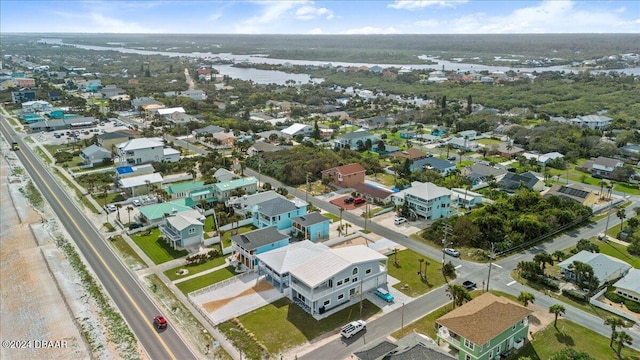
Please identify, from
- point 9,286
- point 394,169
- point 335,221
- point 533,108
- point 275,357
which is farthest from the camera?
point 533,108

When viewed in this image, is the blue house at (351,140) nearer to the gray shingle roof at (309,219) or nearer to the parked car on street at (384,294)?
the gray shingle roof at (309,219)

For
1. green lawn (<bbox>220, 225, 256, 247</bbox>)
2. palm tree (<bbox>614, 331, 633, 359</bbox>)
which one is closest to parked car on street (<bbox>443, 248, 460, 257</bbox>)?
palm tree (<bbox>614, 331, 633, 359</bbox>)

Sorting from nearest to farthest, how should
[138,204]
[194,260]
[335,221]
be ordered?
[194,260] → [335,221] → [138,204]

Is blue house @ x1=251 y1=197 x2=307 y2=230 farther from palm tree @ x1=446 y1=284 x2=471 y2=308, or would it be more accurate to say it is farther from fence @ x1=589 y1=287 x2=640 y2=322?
fence @ x1=589 y1=287 x2=640 y2=322

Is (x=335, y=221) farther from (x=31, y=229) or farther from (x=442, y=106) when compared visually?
(x=442, y=106)

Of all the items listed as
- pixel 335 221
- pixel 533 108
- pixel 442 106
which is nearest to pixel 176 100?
pixel 442 106

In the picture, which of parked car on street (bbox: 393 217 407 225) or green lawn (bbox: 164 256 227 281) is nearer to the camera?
green lawn (bbox: 164 256 227 281)

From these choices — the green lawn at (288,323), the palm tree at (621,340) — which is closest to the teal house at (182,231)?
the green lawn at (288,323)

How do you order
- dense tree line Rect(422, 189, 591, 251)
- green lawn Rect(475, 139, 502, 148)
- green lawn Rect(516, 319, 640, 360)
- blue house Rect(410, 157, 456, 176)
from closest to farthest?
green lawn Rect(516, 319, 640, 360)
dense tree line Rect(422, 189, 591, 251)
blue house Rect(410, 157, 456, 176)
green lawn Rect(475, 139, 502, 148)
